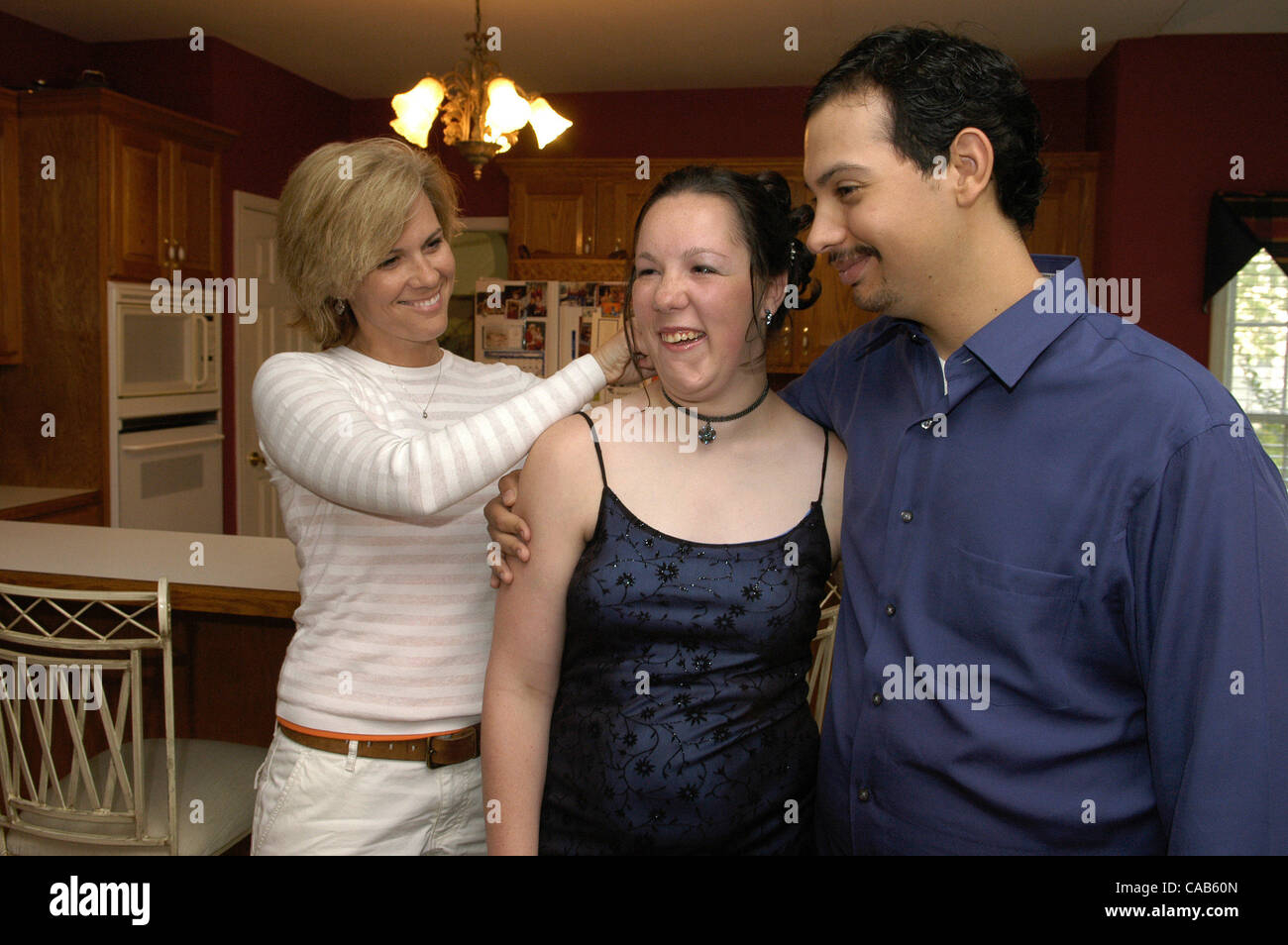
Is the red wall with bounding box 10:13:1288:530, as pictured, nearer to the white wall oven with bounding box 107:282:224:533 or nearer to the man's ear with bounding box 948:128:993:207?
the white wall oven with bounding box 107:282:224:533

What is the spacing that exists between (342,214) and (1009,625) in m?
1.06

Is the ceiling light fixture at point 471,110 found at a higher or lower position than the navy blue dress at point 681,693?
higher

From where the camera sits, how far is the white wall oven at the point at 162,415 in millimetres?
4457

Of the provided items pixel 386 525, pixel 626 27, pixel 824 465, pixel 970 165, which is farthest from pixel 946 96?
pixel 626 27

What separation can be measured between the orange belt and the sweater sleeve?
1.15ft

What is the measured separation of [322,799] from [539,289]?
4559 mm

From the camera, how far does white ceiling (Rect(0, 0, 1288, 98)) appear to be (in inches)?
176

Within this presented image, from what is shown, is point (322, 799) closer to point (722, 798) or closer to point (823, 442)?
point (722, 798)

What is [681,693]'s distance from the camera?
1220 millimetres

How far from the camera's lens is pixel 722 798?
1.21 metres

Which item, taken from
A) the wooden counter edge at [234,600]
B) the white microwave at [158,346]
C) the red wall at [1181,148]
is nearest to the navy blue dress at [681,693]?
the wooden counter edge at [234,600]

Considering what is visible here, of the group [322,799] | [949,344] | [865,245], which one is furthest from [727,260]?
[322,799]

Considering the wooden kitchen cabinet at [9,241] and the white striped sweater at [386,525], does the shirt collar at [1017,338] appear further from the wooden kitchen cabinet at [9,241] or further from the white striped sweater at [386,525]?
the wooden kitchen cabinet at [9,241]

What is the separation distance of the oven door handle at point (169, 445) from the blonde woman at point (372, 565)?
3.50 m
